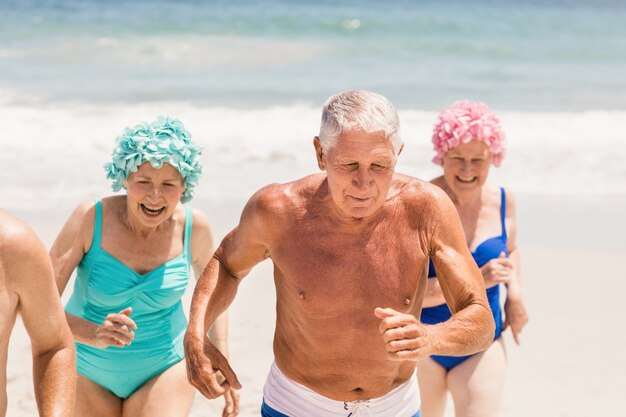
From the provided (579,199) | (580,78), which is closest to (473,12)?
(580,78)

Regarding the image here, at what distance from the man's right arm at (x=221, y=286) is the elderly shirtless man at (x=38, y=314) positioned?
1.34 feet

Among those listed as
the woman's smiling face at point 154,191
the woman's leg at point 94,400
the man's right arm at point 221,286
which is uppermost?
the woman's smiling face at point 154,191

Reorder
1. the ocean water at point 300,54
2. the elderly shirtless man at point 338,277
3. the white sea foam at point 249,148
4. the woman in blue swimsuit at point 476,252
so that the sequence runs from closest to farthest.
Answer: the elderly shirtless man at point 338,277
the woman in blue swimsuit at point 476,252
the white sea foam at point 249,148
the ocean water at point 300,54

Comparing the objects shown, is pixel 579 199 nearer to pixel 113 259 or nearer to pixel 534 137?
pixel 534 137

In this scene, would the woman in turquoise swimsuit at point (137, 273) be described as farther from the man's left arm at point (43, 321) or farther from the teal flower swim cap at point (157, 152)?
the man's left arm at point (43, 321)

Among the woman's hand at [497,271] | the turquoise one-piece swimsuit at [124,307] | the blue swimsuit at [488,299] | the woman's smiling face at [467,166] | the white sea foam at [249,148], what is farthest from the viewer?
the white sea foam at [249,148]

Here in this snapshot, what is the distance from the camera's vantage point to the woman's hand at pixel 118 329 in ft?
13.5

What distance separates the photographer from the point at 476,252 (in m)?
4.96

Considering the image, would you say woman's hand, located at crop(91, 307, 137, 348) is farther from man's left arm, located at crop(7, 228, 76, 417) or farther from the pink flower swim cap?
the pink flower swim cap

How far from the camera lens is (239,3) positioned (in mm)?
30156

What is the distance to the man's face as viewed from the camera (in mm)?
3137

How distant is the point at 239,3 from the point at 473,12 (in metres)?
6.95

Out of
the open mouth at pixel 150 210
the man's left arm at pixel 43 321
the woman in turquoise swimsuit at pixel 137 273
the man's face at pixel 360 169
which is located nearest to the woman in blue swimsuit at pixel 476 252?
the woman in turquoise swimsuit at pixel 137 273

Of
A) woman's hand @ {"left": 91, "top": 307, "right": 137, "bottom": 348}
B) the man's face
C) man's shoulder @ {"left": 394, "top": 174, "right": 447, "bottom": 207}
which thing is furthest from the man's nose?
woman's hand @ {"left": 91, "top": 307, "right": 137, "bottom": 348}
